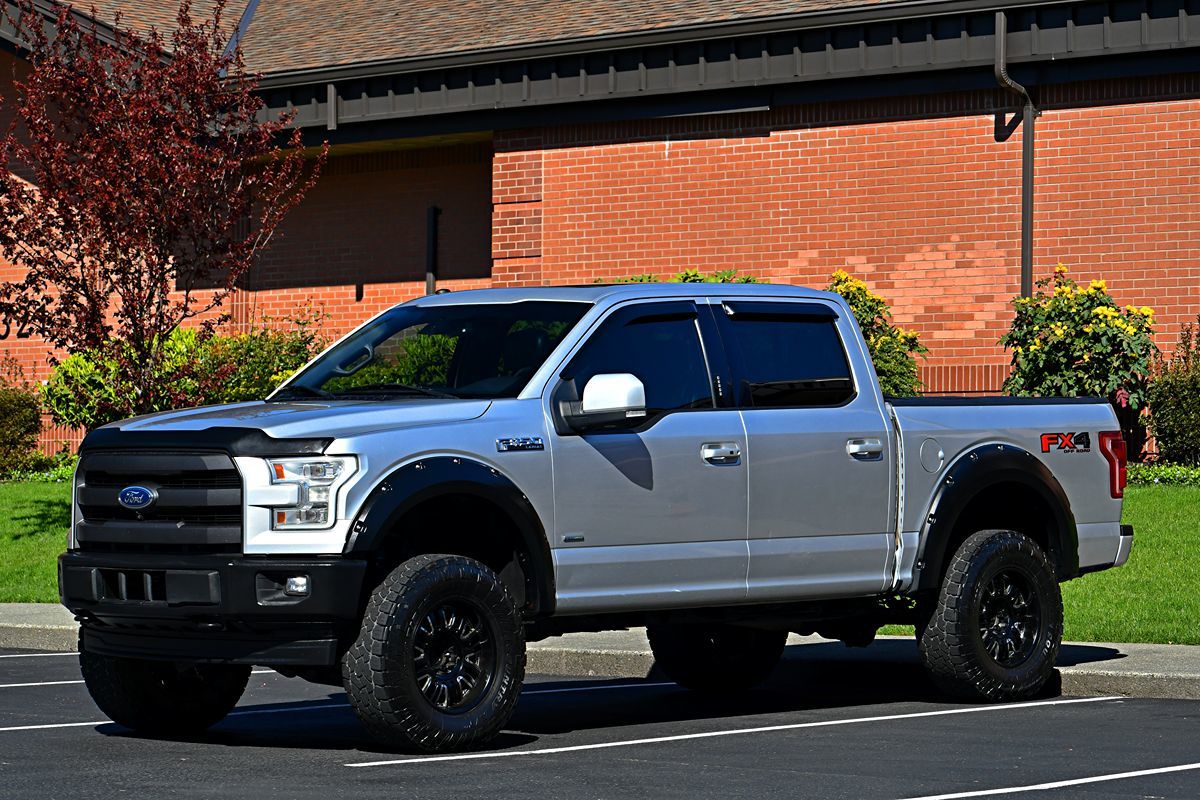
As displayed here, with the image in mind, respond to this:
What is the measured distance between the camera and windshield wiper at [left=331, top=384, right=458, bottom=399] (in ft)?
32.1

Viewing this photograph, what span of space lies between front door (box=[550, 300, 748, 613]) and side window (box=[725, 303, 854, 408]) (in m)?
0.24

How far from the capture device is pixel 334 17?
1155 inches

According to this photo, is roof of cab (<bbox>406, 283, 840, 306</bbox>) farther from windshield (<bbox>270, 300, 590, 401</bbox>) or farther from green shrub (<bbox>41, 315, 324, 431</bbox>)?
green shrub (<bbox>41, 315, 324, 431</bbox>)

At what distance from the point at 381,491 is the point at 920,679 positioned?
510cm

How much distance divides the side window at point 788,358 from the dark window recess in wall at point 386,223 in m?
15.6

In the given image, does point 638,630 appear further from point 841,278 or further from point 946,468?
point 841,278

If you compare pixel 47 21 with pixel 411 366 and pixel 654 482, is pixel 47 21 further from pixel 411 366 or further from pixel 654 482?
pixel 654 482

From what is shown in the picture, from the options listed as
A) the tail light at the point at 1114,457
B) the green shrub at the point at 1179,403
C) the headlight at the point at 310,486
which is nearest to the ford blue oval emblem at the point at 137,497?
the headlight at the point at 310,486

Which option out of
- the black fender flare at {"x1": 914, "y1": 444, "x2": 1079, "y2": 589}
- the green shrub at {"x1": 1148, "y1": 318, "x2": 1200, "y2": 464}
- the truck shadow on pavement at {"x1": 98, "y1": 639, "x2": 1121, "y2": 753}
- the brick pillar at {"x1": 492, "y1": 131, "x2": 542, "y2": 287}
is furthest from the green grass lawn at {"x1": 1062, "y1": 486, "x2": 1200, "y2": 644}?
the brick pillar at {"x1": 492, "y1": 131, "x2": 542, "y2": 287}

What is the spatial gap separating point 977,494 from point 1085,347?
31.0 feet

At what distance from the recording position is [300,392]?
10.4 metres

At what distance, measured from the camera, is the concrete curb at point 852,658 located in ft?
38.3

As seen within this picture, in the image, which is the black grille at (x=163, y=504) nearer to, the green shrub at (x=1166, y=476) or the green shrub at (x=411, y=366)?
the green shrub at (x=411, y=366)

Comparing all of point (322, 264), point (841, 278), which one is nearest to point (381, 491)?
point (841, 278)
